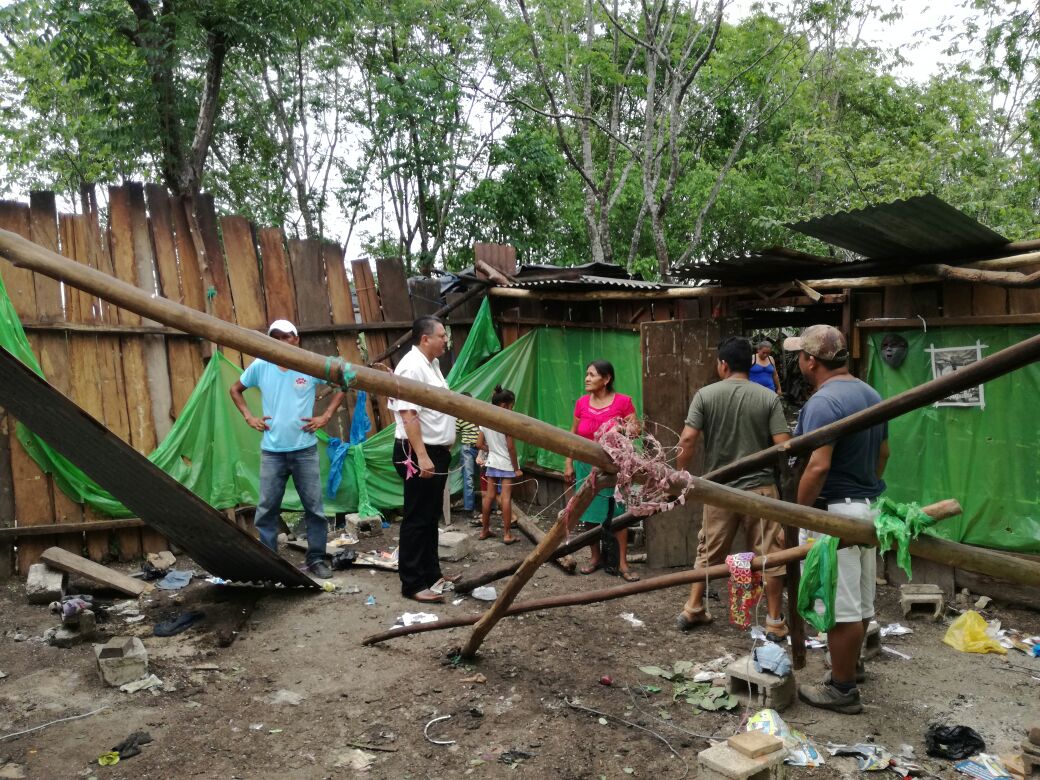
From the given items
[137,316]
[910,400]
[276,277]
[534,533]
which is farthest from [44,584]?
[910,400]

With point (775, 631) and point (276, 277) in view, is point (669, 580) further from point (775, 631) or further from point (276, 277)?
point (276, 277)

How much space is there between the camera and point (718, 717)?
377cm

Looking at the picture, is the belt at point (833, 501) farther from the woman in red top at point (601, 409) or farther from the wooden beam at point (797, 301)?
the wooden beam at point (797, 301)

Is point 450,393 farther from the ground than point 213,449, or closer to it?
farther from the ground

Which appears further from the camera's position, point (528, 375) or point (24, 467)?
point (528, 375)

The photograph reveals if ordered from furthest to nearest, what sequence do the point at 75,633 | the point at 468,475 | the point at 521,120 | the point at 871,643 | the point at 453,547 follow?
the point at 521,120
the point at 468,475
the point at 453,547
the point at 75,633
the point at 871,643

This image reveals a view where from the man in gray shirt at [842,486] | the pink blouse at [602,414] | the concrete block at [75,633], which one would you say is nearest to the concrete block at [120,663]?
the concrete block at [75,633]

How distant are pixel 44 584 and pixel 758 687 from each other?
4.71 meters

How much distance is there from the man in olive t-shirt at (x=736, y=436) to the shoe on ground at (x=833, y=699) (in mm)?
850

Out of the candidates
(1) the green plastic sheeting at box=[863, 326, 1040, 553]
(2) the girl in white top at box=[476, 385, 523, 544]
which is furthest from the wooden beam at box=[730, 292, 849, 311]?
(2) the girl in white top at box=[476, 385, 523, 544]

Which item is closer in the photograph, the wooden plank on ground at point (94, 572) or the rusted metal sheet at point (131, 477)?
the rusted metal sheet at point (131, 477)

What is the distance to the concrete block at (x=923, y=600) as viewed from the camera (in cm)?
512

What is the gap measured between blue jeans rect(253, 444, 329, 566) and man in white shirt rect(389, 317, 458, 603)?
0.93m

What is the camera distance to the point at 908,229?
456cm
